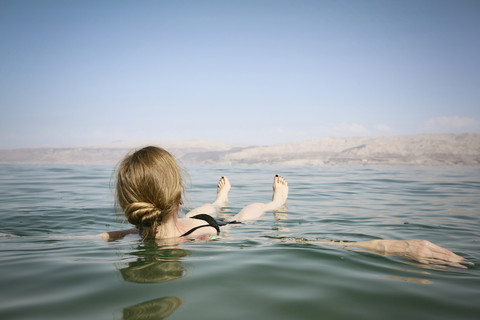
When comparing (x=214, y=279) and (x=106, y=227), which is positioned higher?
(x=214, y=279)

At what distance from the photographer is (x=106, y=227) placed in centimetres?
436

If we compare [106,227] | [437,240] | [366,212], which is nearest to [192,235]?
[106,227]

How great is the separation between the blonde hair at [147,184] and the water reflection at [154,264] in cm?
26

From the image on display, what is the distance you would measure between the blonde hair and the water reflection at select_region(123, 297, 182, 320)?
100cm

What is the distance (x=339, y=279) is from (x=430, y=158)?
2951cm

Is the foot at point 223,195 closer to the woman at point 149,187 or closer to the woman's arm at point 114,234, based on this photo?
the woman's arm at point 114,234

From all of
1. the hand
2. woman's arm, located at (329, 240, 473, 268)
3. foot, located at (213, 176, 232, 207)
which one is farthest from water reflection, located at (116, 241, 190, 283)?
foot, located at (213, 176, 232, 207)

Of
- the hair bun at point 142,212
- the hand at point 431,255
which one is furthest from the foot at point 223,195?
the hand at point 431,255

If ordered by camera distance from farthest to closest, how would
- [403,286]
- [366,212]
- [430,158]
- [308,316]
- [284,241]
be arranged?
[430,158] < [366,212] < [284,241] < [403,286] < [308,316]

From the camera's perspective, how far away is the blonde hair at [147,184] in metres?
2.33

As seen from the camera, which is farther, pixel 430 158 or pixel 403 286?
pixel 430 158

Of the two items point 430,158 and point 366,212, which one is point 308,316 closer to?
Answer: point 366,212

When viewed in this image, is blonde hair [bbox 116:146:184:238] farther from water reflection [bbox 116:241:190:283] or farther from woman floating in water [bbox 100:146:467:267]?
water reflection [bbox 116:241:190:283]

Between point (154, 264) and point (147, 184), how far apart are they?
1.98 feet
